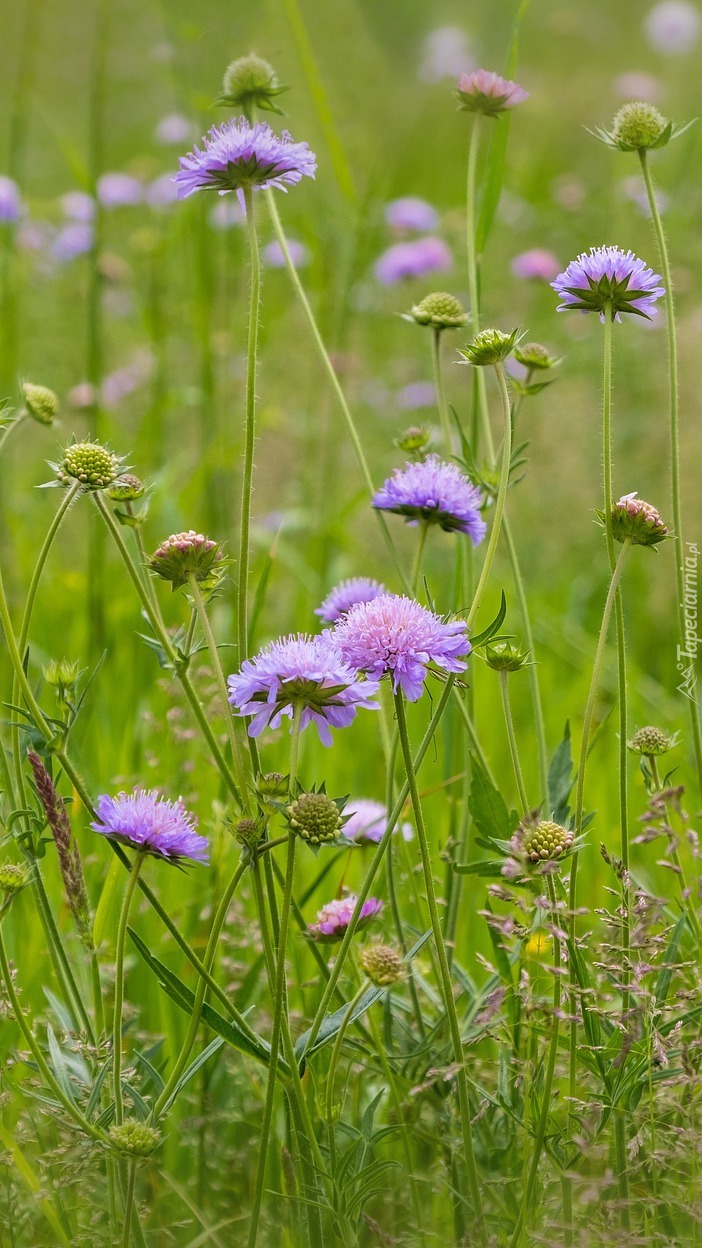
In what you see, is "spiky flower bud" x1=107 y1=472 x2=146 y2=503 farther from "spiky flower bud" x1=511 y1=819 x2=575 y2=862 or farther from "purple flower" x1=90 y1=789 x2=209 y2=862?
"spiky flower bud" x1=511 y1=819 x2=575 y2=862

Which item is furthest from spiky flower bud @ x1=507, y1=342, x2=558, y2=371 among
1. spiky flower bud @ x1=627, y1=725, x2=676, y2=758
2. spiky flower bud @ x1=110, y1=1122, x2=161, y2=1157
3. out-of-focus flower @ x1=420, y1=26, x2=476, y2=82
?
out-of-focus flower @ x1=420, y1=26, x2=476, y2=82

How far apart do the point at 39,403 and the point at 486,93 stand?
A: 599 millimetres

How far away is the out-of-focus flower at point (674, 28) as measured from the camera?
761cm

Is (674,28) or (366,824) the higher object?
(674,28)

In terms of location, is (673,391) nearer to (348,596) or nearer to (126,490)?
(348,596)

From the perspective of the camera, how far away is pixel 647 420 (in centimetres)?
312

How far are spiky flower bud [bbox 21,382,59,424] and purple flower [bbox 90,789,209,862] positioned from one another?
19.0 inches

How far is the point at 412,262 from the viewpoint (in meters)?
3.26

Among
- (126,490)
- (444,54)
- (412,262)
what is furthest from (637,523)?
(444,54)

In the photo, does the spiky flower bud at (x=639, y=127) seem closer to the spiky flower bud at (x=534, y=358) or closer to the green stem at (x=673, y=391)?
the green stem at (x=673, y=391)

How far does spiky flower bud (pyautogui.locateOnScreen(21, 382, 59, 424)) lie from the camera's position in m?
1.19

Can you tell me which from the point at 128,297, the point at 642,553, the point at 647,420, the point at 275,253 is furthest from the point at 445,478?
the point at 128,297

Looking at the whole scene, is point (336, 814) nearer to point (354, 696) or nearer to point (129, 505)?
point (354, 696)

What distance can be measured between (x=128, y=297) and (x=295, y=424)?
931 millimetres
